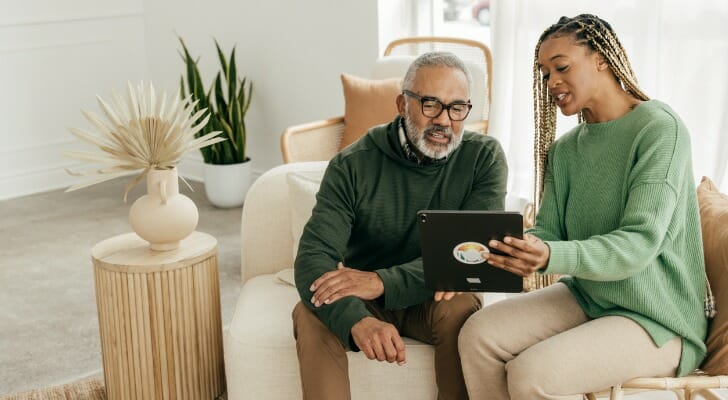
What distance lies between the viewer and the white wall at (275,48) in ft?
14.6

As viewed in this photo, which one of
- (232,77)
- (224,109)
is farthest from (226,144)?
(232,77)

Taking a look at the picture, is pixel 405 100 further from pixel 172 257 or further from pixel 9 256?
pixel 9 256

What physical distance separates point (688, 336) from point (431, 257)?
575 mm

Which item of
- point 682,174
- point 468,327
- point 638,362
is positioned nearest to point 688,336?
point 638,362

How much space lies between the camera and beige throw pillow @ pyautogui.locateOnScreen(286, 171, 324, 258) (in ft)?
7.90

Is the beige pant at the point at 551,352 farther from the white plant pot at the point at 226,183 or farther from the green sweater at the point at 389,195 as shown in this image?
the white plant pot at the point at 226,183

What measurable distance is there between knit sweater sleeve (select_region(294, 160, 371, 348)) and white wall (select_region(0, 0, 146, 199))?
139 inches

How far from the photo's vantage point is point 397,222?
7.19ft

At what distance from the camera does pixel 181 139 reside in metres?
2.45

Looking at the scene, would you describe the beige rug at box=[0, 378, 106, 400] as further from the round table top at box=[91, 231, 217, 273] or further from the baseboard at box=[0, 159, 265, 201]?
the baseboard at box=[0, 159, 265, 201]

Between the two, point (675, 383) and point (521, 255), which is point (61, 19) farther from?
point (675, 383)

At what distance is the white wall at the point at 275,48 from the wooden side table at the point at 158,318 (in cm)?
213

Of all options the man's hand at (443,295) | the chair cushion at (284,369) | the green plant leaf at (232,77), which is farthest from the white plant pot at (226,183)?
the man's hand at (443,295)

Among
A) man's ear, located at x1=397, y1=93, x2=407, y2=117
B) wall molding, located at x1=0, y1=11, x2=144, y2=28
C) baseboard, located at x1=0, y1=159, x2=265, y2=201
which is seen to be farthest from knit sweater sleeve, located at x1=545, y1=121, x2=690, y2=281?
wall molding, located at x1=0, y1=11, x2=144, y2=28
